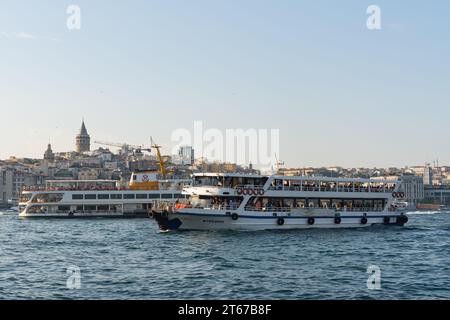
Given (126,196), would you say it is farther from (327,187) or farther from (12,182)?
(12,182)

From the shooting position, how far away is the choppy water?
23328 millimetres

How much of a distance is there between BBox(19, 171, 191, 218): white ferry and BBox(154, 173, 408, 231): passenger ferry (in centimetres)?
3413

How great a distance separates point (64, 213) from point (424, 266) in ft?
212

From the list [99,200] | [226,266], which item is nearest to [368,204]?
[226,266]

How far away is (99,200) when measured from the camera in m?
89.0

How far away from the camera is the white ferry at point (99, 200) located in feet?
286

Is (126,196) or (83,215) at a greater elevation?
(126,196)

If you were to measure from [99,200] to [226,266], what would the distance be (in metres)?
61.7

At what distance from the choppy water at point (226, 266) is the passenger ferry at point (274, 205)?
2.44 m

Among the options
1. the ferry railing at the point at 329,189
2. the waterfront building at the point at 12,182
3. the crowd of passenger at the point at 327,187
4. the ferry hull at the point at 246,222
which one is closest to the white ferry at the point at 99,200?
the crowd of passenger at the point at 327,187

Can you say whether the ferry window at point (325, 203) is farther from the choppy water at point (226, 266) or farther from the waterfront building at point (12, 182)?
the waterfront building at point (12, 182)

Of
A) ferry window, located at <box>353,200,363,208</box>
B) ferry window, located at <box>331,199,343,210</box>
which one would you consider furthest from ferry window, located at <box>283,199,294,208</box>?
ferry window, located at <box>353,200,363,208</box>
